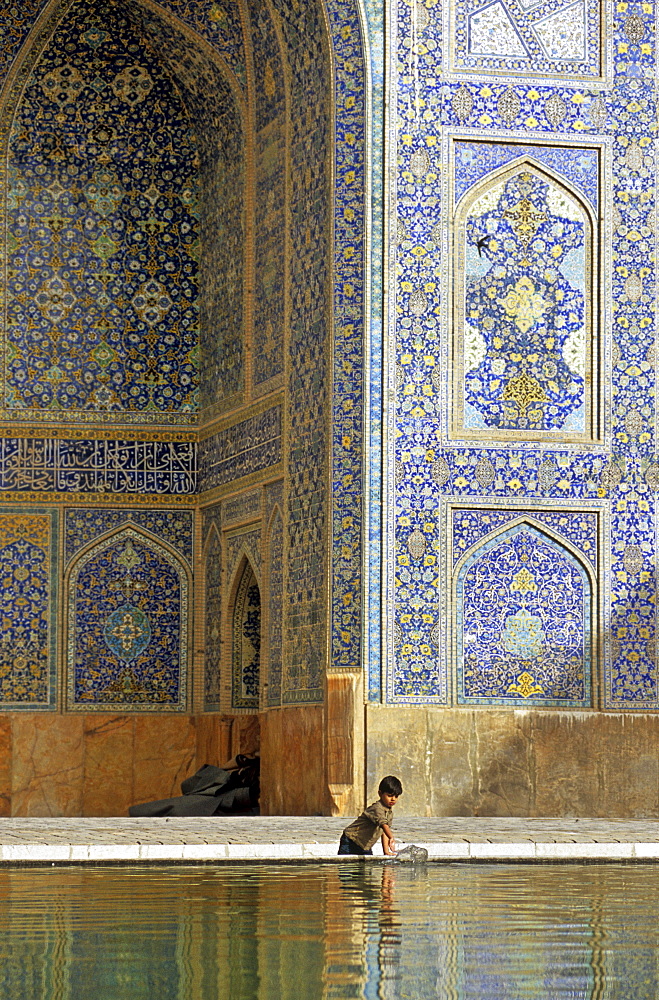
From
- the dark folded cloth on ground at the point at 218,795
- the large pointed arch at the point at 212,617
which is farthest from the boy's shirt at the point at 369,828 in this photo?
the large pointed arch at the point at 212,617

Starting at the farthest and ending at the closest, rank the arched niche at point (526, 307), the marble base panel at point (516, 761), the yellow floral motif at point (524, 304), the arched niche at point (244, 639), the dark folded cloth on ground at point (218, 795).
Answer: the arched niche at point (244, 639) → the dark folded cloth on ground at point (218, 795) → the yellow floral motif at point (524, 304) → the arched niche at point (526, 307) → the marble base panel at point (516, 761)

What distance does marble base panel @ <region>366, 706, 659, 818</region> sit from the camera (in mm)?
11789

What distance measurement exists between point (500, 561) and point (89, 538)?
4.00m

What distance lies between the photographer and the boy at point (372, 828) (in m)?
8.30

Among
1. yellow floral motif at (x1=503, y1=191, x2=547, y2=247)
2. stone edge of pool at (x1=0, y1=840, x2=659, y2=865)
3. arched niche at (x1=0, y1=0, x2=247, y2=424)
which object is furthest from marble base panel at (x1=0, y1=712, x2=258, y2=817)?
stone edge of pool at (x1=0, y1=840, x2=659, y2=865)

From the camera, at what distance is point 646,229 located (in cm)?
1262

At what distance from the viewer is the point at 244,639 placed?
14.4 metres

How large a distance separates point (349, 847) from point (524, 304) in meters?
5.07

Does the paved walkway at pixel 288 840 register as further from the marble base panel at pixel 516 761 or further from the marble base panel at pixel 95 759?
the marble base panel at pixel 95 759

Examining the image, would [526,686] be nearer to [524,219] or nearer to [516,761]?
[516,761]

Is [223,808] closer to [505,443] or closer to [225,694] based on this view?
[225,694]

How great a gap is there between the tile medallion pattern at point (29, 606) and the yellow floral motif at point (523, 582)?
13.9 ft

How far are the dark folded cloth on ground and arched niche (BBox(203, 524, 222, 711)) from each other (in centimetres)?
85

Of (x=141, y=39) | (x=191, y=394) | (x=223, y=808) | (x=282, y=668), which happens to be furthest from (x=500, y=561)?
(x=141, y=39)
